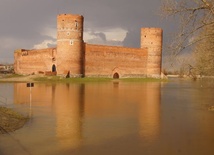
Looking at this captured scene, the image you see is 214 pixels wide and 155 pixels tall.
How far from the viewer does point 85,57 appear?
4988 centimetres

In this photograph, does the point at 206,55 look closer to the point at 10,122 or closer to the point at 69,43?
the point at 10,122

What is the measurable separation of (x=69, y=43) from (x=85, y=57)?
13.5 feet

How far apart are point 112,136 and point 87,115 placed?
393 cm

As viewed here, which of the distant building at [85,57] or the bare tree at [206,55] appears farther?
the distant building at [85,57]

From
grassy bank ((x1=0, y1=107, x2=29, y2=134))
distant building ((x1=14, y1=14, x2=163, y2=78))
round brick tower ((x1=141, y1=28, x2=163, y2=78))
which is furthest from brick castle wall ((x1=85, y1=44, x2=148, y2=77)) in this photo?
grassy bank ((x1=0, y1=107, x2=29, y2=134))

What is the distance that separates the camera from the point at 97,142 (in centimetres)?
898

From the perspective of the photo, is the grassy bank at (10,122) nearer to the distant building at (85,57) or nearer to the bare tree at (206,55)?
the bare tree at (206,55)

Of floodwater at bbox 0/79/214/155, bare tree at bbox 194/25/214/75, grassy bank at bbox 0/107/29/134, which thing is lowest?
floodwater at bbox 0/79/214/155

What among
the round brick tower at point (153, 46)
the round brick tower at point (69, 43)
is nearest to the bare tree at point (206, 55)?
the round brick tower at point (69, 43)

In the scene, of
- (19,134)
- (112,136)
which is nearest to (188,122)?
(112,136)

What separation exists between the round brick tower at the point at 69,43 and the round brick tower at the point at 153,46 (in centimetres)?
1534

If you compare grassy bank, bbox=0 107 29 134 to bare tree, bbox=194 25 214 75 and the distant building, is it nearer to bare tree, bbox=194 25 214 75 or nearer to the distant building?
bare tree, bbox=194 25 214 75

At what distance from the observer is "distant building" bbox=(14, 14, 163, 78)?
154 ft

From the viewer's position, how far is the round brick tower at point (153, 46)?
58.4m
